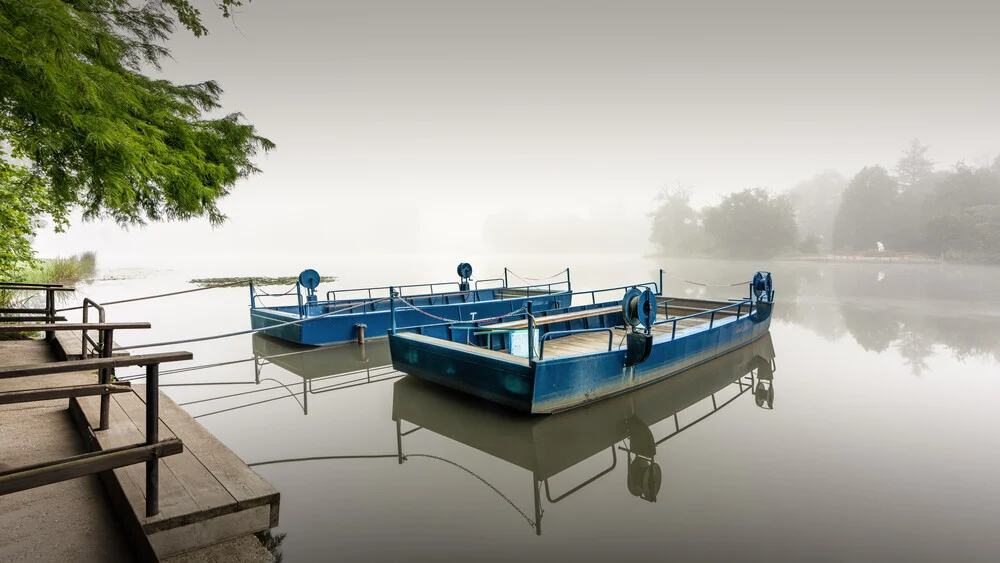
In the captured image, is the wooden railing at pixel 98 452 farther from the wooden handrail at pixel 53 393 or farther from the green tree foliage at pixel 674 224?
the green tree foliage at pixel 674 224

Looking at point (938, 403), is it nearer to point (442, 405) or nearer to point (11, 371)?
point (442, 405)

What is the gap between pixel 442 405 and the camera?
8.48 meters

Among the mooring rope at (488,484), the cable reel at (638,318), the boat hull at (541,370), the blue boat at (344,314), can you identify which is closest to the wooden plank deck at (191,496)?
the mooring rope at (488,484)

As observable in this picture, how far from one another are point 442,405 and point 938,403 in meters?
Result: 9.23

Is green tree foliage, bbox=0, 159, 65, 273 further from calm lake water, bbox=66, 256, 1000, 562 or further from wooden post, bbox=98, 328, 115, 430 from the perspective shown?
wooden post, bbox=98, 328, 115, 430

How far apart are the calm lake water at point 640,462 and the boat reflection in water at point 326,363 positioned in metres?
0.09

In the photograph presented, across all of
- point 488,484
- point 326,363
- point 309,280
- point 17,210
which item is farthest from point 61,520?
point 309,280

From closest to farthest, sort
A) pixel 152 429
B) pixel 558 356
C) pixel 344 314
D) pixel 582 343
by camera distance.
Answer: pixel 152 429, pixel 558 356, pixel 582 343, pixel 344 314

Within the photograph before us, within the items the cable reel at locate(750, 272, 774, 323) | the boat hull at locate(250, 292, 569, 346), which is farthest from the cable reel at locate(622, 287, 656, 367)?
the cable reel at locate(750, 272, 774, 323)

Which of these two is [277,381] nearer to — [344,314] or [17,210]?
[344,314]

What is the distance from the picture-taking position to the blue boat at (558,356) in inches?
285

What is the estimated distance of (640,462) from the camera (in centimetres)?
648

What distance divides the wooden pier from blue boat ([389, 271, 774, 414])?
4.01 meters

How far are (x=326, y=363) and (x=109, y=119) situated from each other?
23.3 feet
